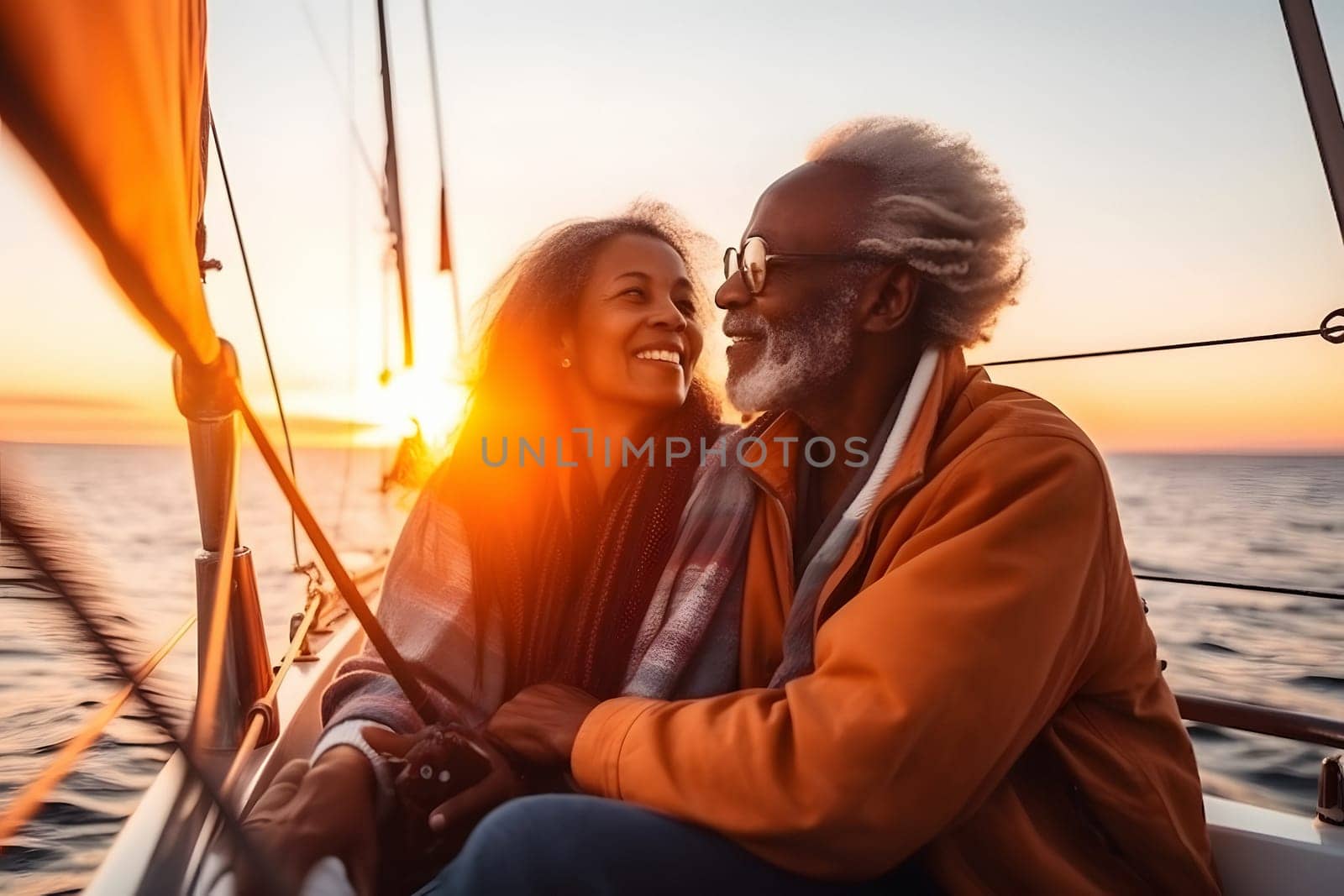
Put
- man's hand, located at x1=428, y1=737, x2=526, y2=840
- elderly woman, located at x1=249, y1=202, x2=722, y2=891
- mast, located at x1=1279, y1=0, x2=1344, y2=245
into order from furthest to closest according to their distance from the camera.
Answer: elderly woman, located at x1=249, y1=202, x2=722, y2=891 < mast, located at x1=1279, y1=0, x2=1344, y2=245 < man's hand, located at x1=428, y1=737, x2=526, y2=840

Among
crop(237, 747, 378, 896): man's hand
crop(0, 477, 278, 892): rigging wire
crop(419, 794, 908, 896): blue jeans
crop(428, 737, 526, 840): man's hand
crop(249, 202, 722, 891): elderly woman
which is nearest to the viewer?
crop(0, 477, 278, 892): rigging wire

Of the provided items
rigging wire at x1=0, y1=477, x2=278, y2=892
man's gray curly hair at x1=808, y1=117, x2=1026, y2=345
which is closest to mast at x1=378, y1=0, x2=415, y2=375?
man's gray curly hair at x1=808, y1=117, x2=1026, y2=345

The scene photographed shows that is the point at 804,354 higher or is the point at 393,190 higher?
the point at 393,190

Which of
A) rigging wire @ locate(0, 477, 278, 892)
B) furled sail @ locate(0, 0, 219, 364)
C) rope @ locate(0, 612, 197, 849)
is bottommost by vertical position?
rope @ locate(0, 612, 197, 849)

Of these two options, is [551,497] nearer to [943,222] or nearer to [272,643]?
[943,222]

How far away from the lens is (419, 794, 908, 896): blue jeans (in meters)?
0.95

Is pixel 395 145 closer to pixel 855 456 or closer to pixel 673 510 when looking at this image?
pixel 673 510

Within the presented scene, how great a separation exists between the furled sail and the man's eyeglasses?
983 mm

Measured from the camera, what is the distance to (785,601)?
147 centimetres

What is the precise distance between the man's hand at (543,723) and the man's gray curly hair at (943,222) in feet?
2.72

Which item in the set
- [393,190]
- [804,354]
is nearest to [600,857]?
[804,354]

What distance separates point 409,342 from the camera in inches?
163

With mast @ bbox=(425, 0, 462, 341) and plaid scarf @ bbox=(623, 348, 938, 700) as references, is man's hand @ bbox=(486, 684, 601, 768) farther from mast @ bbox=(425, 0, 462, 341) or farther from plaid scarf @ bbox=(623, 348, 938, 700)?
mast @ bbox=(425, 0, 462, 341)

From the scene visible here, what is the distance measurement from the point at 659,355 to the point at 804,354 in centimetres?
41
